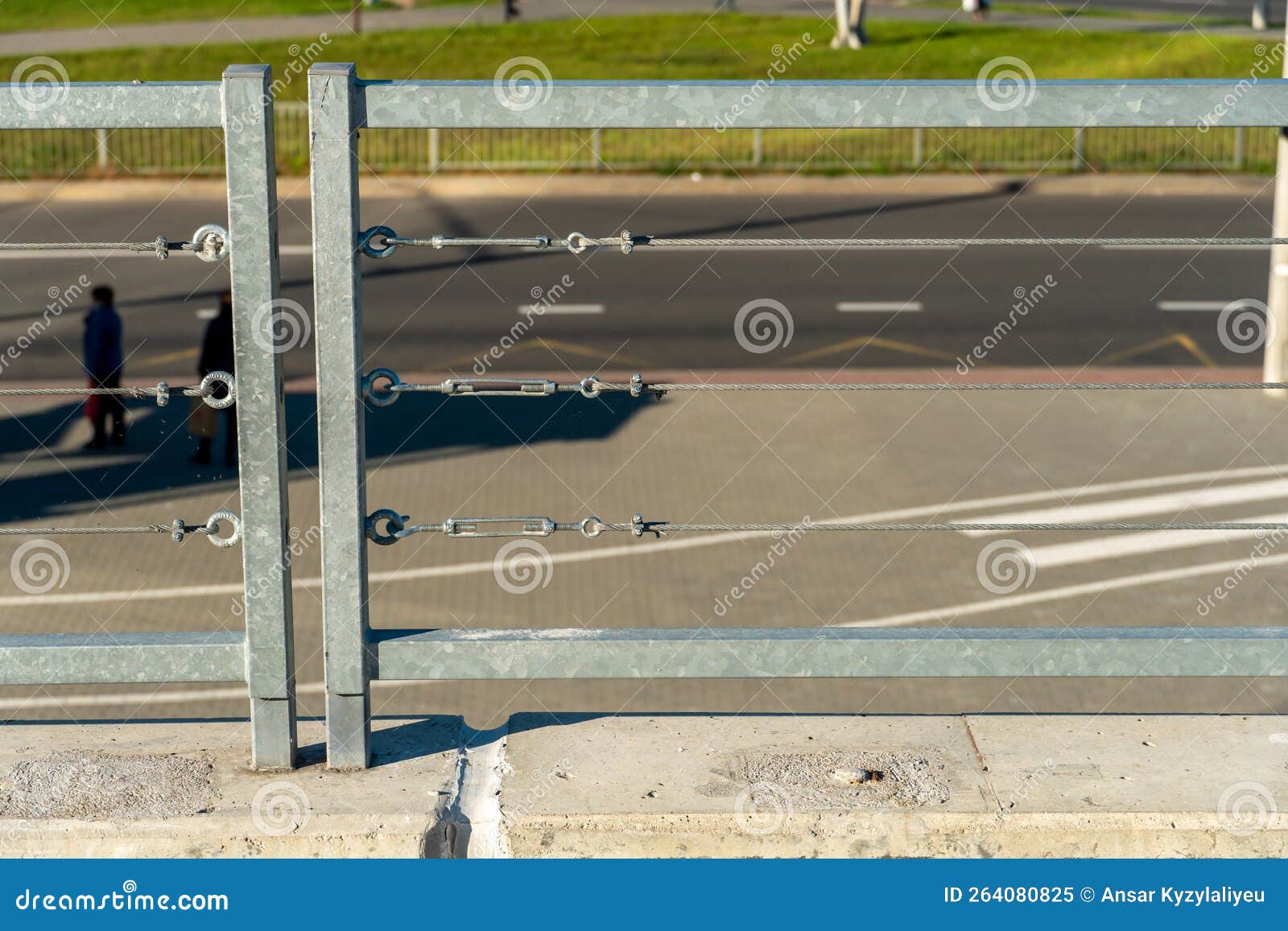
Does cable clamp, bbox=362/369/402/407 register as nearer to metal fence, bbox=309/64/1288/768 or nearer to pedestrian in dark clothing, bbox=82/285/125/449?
metal fence, bbox=309/64/1288/768

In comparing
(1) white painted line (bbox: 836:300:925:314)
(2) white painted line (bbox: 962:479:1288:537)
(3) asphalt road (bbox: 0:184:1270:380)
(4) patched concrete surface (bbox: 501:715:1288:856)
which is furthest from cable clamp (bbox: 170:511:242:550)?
(1) white painted line (bbox: 836:300:925:314)

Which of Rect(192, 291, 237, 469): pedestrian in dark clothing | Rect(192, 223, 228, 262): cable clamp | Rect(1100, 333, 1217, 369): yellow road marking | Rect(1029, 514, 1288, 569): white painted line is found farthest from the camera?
Rect(1100, 333, 1217, 369): yellow road marking

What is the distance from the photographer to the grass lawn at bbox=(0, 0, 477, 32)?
115 feet

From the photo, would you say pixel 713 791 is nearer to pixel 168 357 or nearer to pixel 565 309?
pixel 168 357

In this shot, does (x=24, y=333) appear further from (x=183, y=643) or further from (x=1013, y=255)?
(x=183, y=643)

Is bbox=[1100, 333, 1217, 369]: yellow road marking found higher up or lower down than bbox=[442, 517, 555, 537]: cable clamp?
higher up

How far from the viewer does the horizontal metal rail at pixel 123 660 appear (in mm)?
3555

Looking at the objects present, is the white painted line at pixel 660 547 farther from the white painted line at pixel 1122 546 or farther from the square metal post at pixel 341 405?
the square metal post at pixel 341 405

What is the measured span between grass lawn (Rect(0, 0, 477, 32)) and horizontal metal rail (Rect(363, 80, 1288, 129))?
34.0 m

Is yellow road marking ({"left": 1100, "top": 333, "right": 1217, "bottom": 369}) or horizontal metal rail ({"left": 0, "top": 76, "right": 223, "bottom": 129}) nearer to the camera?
horizontal metal rail ({"left": 0, "top": 76, "right": 223, "bottom": 129})

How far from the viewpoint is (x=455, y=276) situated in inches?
773

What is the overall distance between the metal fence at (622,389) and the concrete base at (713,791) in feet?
0.70

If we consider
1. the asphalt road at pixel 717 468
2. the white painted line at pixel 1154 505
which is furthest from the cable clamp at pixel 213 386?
the white painted line at pixel 1154 505

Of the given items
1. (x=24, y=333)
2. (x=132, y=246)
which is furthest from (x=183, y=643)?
(x=24, y=333)
